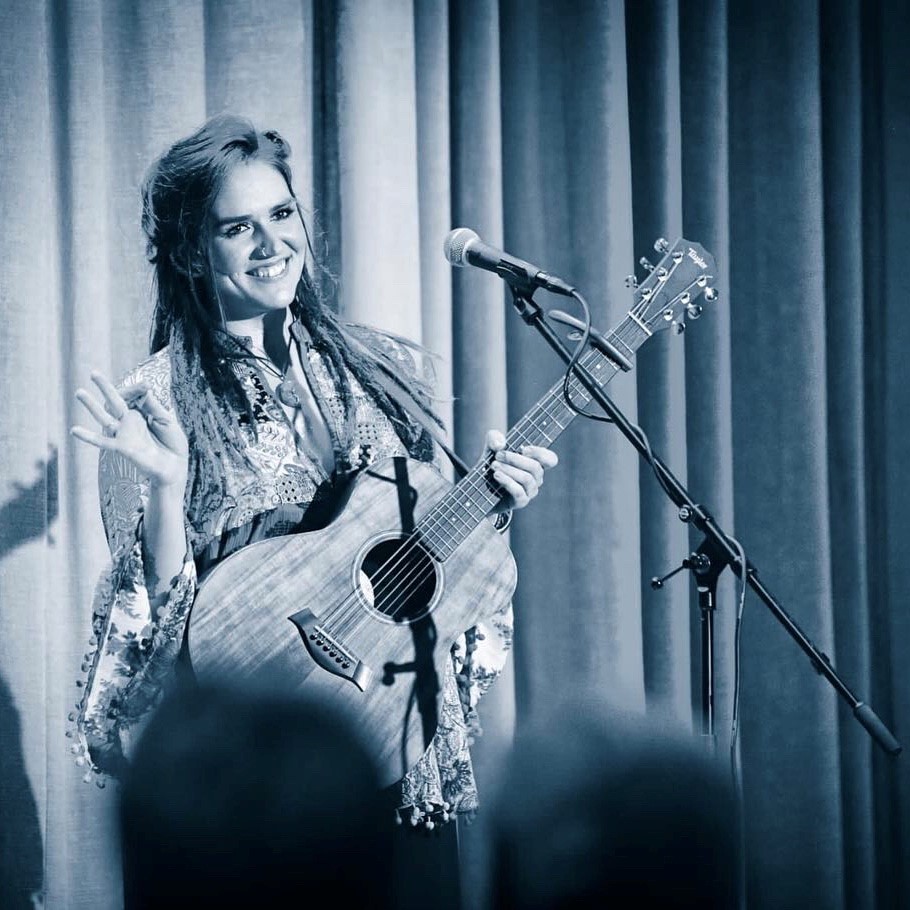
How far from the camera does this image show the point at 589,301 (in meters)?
2.31

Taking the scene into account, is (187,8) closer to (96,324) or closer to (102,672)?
(96,324)

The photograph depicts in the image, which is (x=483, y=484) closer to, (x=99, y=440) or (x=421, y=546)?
(x=421, y=546)

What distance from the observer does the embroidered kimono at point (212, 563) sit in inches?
64.4

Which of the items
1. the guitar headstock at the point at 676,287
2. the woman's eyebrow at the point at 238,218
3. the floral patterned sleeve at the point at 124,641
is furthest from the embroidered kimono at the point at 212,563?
the guitar headstock at the point at 676,287

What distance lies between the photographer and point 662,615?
2359mm

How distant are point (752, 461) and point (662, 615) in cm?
42

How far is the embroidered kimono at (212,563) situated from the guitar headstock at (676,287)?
0.48 meters

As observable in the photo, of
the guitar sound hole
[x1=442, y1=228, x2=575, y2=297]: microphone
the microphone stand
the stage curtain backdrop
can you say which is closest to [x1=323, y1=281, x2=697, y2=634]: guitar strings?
the guitar sound hole

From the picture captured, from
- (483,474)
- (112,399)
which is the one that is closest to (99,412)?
(112,399)

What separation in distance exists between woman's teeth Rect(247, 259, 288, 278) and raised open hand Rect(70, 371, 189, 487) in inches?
13.3

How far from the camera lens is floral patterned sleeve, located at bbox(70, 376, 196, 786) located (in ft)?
5.32

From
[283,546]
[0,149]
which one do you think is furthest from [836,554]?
[0,149]

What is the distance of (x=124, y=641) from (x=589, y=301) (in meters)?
1.18

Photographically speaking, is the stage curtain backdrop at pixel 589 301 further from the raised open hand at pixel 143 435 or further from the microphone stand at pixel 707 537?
the raised open hand at pixel 143 435
